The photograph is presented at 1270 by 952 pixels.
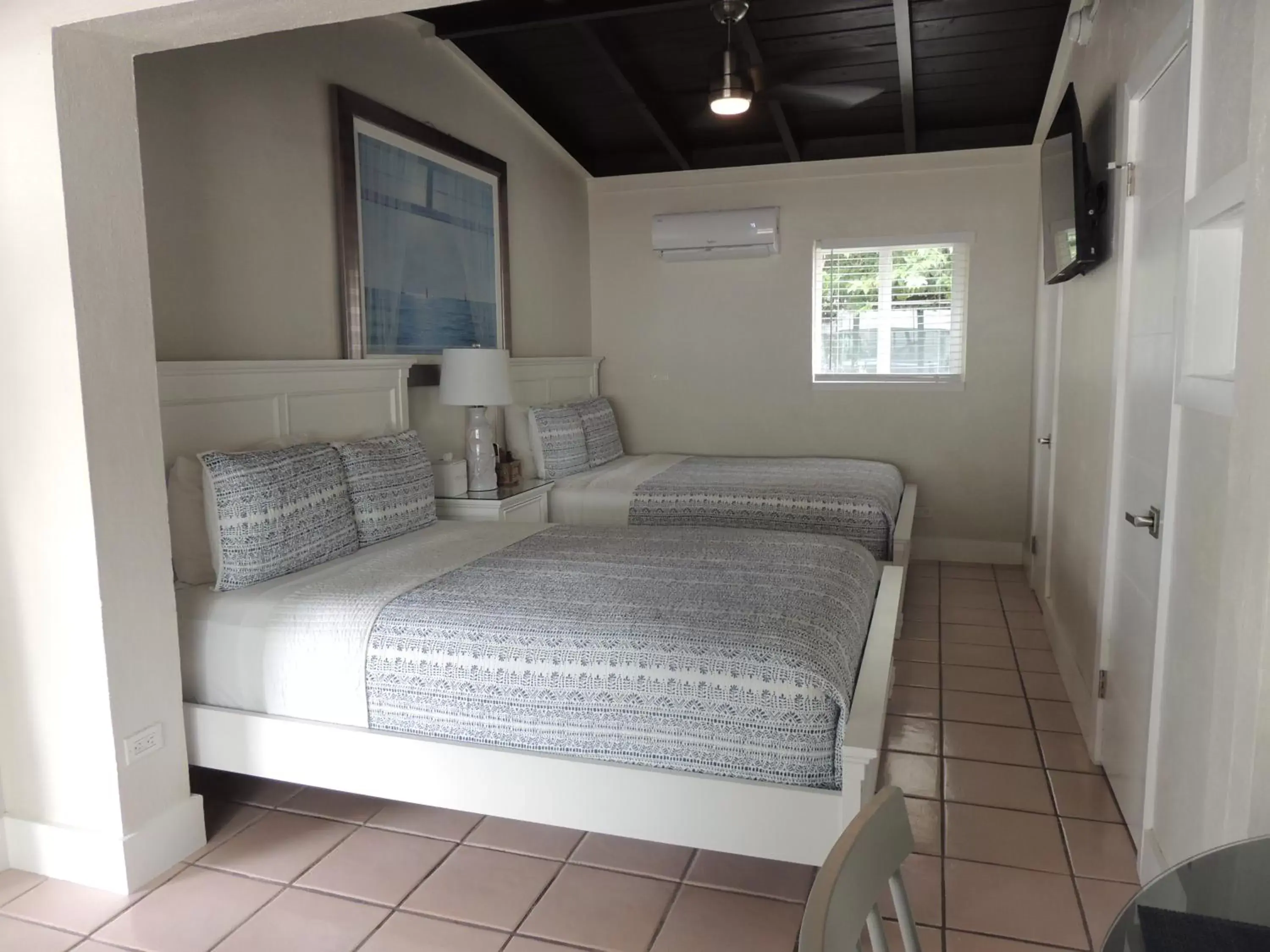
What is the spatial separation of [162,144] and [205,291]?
44 centimetres

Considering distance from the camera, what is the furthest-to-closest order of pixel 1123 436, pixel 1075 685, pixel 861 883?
pixel 1075 685 < pixel 1123 436 < pixel 861 883

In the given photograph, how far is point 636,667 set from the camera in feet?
6.51

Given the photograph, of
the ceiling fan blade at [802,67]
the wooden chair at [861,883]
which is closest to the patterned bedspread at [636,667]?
the wooden chair at [861,883]

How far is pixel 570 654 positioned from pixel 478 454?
1968mm

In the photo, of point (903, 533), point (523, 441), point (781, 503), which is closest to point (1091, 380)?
point (903, 533)

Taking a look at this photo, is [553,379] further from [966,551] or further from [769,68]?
[966,551]

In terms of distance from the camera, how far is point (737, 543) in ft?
9.66

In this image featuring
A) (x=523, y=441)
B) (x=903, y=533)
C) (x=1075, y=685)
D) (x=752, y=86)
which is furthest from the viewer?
(x=523, y=441)

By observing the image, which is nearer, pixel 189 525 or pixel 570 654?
pixel 570 654

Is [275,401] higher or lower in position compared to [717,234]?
lower

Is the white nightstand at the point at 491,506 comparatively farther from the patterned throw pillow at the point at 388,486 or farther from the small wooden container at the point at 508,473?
the patterned throw pillow at the point at 388,486

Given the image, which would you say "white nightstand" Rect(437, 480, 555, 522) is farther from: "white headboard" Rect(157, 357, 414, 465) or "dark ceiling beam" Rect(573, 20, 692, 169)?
"dark ceiling beam" Rect(573, 20, 692, 169)

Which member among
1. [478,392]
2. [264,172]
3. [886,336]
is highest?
[264,172]

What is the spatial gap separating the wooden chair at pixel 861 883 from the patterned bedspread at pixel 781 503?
107 inches
